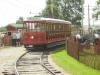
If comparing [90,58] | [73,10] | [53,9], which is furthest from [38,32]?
[73,10]

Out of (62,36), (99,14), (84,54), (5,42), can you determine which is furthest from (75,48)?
(99,14)

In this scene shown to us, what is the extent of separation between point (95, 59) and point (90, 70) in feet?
1.85

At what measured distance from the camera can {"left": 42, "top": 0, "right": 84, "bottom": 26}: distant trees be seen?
A: 3071 inches

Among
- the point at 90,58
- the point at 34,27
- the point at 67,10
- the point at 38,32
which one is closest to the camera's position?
the point at 90,58

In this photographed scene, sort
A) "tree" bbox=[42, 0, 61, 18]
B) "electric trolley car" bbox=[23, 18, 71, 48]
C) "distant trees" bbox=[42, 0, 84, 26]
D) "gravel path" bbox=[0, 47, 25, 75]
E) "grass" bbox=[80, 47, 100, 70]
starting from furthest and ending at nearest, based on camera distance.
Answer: "distant trees" bbox=[42, 0, 84, 26], "tree" bbox=[42, 0, 61, 18], "electric trolley car" bbox=[23, 18, 71, 48], "gravel path" bbox=[0, 47, 25, 75], "grass" bbox=[80, 47, 100, 70]

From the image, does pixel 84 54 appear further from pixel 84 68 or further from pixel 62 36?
pixel 62 36

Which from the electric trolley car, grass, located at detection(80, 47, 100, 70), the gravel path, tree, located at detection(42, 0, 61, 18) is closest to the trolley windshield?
the electric trolley car

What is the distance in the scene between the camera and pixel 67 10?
262ft

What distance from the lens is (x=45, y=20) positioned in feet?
78.4

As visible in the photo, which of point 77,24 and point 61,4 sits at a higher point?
point 61,4

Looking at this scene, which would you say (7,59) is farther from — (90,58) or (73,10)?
(73,10)

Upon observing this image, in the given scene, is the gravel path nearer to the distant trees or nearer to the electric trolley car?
the electric trolley car

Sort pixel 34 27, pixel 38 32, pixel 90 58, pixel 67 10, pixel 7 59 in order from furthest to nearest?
pixel 67 10
pixel 34 27
pixel 38 32
pixel 7 59
pixel 90 58

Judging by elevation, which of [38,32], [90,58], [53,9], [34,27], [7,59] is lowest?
[7,59]
